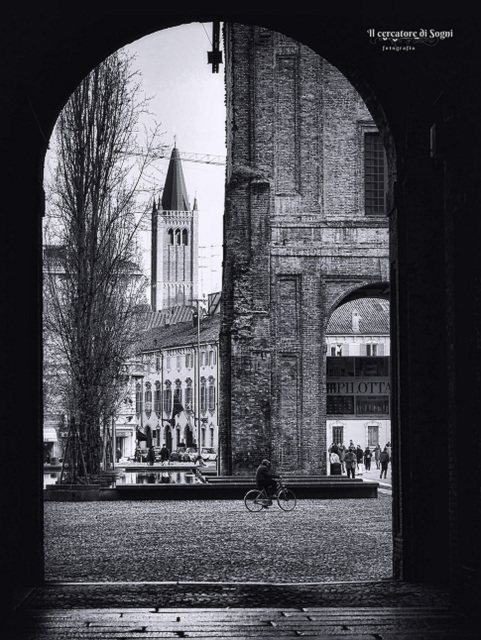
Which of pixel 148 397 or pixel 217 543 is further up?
pixel 148 397

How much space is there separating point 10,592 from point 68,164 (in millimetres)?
21251

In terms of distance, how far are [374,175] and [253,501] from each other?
1157 cm

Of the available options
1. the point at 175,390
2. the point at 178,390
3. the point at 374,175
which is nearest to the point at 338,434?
the point at 178,390

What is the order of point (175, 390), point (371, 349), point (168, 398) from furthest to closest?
1. point (168, 398)
2. point (175, 390)
3. point (371, 349)

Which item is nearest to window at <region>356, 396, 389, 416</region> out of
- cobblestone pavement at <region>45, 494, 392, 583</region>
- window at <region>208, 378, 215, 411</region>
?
cobblestone pavement at <region>45, 494, 392, 583</region>

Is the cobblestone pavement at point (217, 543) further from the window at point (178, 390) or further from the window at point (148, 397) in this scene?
the window at point (148, 397)

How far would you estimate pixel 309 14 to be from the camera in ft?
32.0

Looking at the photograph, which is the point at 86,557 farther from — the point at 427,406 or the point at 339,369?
the point at 339,369

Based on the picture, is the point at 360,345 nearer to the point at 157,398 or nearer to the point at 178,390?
the point at 178,390

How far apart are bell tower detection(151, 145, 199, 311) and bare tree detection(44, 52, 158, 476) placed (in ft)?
392

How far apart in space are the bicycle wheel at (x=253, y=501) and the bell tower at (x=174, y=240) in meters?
126

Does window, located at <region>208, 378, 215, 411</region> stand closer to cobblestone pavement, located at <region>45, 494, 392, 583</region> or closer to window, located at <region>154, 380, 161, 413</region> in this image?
window, located at <region>154, 380, 161, 413</region>

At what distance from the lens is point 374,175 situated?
3075 centimetres

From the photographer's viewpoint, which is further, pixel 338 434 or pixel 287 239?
pixel 338 434
